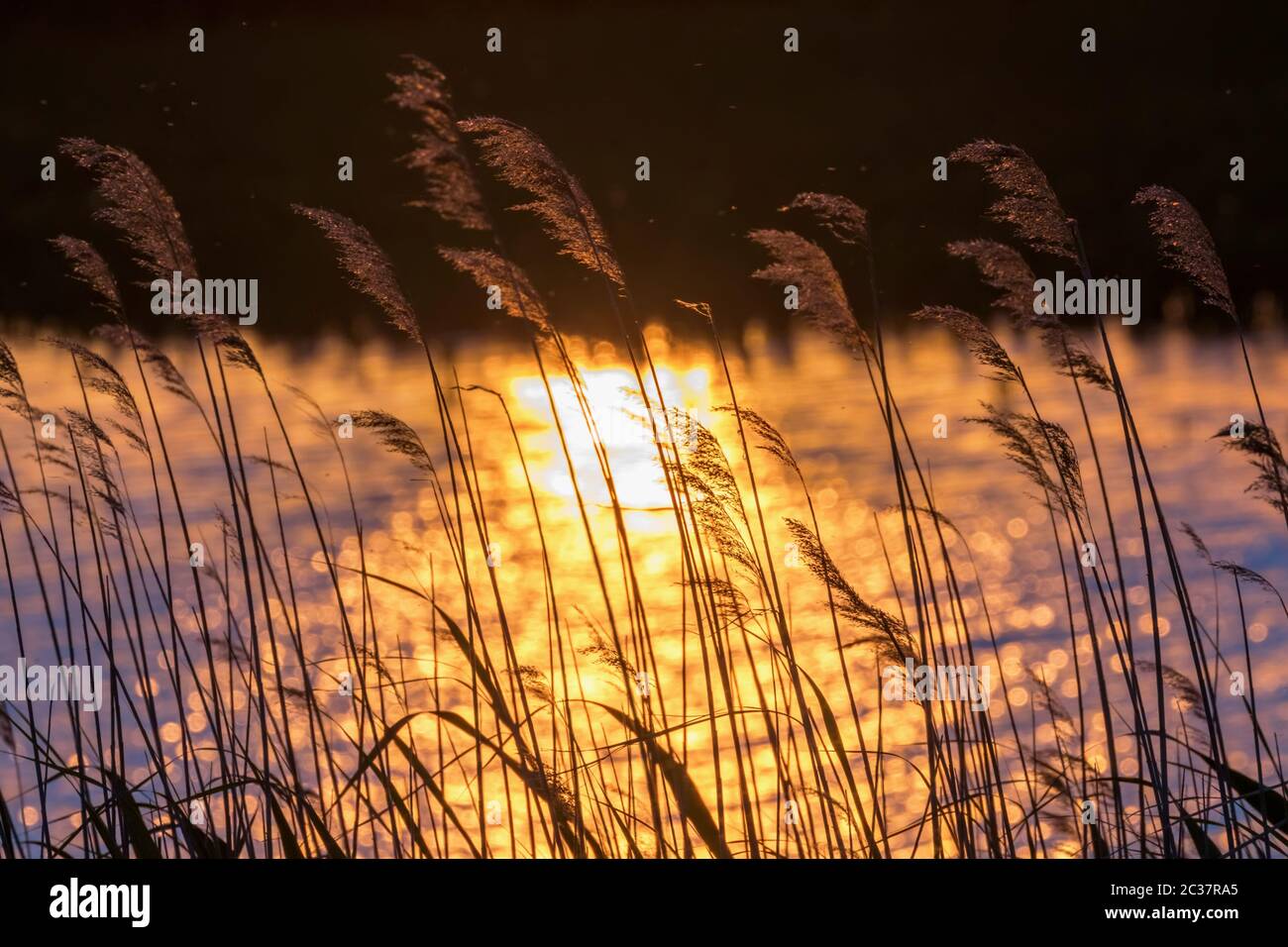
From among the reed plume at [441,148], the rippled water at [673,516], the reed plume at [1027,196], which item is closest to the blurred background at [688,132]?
the rippled water at [673,516]

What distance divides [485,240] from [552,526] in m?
6.80

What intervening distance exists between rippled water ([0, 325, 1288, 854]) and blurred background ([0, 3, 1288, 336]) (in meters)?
1.25

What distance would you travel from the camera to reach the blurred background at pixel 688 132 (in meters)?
11.0

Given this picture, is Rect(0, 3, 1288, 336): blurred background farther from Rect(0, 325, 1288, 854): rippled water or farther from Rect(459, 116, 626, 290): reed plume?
Rect(459, 116, 626, 290): reed plume

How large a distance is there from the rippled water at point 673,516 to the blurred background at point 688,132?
1249mm

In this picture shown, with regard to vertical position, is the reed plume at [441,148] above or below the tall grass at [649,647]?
above

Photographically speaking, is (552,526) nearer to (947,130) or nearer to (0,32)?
(0,32)

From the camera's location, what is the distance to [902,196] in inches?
555

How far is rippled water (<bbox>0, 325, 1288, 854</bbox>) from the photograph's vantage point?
13.8 feet

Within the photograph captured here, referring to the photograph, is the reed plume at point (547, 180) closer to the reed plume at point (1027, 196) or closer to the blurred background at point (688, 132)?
the reed plume at point (1027, 196)

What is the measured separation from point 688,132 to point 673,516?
7758 millimetres

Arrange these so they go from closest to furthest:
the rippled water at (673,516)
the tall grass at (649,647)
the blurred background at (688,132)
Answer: the tall grass at (649,647), the rippled water at (673,516), the blurred background at (688,132)

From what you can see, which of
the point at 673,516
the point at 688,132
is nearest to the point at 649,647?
the point at 673,516

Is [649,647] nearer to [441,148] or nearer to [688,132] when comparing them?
[441,148]
